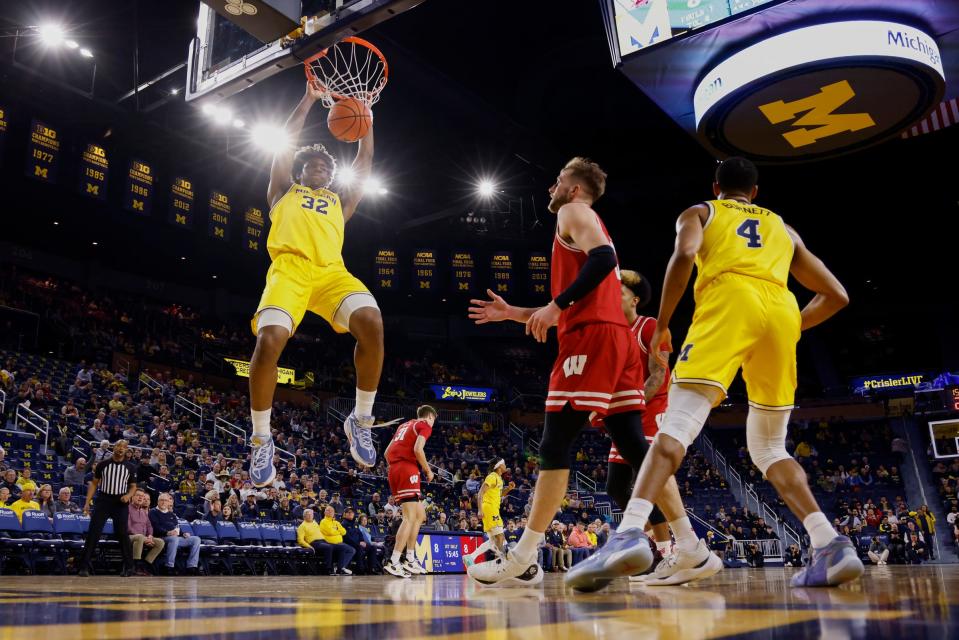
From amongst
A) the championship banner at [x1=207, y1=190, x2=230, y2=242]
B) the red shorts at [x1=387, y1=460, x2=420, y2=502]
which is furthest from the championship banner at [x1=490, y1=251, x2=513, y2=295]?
the red shorts at [x1=387, y1=460, x2=420, y2=502]

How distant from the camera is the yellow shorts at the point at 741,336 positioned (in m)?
2.88

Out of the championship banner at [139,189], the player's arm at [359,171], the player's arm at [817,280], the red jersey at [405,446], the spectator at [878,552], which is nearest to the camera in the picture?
the player's arm at [817,280]

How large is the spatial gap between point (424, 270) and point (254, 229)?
769 cm

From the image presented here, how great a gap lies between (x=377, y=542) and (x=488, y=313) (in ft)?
31.0

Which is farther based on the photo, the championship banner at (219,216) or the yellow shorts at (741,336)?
the championship banner at (219,216)

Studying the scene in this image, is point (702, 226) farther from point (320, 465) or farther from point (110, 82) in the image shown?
point (110, 82)

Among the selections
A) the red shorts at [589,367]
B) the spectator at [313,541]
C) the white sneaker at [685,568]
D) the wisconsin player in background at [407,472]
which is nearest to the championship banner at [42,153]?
the spectator at [313,541]

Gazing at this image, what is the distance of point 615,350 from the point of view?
3.30 m

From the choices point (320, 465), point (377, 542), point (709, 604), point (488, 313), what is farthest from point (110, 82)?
point (709, 604)

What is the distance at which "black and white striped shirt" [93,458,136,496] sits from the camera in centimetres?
819

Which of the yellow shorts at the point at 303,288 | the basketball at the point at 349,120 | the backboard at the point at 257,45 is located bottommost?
the yellow shorts at the point at 303,288

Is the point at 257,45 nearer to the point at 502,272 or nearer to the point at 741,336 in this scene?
the point at 741,336

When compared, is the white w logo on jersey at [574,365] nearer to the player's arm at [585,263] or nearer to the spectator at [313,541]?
the player's arm at [585,263]

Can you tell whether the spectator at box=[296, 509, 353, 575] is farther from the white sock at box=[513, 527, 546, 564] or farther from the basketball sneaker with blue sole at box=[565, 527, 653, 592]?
the basketball sneaker with blue sole at box=[565, 527, 653, 592]
